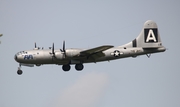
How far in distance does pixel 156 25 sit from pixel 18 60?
64.6ft

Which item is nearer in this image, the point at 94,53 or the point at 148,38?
the point at 94,53

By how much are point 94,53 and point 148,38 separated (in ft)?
28.7

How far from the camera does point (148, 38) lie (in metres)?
56.3

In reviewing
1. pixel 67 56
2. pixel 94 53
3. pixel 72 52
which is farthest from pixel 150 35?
pixel 67 56

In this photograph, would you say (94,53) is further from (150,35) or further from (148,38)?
(150,35)

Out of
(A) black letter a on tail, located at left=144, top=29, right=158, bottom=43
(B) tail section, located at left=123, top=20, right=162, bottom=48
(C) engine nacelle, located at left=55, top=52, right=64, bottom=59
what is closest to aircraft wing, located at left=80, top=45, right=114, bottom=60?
(C) engine nacelle, located at left=55, top=52, right=64, bottom=59

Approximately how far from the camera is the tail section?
5539 centimetres

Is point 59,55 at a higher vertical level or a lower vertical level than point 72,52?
lower

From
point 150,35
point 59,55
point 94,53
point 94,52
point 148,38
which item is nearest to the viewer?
point 59,55

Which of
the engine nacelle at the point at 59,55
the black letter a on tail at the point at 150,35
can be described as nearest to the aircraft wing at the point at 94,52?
the engine nacelle at the point at 59,55

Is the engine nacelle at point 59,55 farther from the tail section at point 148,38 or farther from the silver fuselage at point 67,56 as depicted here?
the tail section at point 148,38

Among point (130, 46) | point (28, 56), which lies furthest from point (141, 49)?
point (28, 56)

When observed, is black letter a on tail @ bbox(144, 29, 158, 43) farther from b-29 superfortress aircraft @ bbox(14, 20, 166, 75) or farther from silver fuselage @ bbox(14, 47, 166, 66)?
silver fuselage @ bbox(14, 47, 166, 66)

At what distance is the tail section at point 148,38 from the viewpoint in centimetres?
5539
